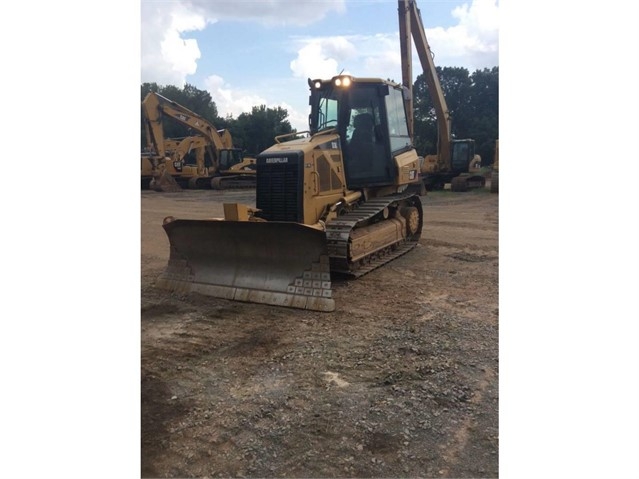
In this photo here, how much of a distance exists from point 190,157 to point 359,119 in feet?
56.0

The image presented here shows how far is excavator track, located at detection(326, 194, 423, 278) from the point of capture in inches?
208

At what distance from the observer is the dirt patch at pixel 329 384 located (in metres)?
2.29

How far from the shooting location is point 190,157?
2177cm

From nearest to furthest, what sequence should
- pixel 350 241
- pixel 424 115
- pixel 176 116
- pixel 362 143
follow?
1. pixel 350 241
2. pixel 362 143
3. pixel 424 115
4. pixel 176 116

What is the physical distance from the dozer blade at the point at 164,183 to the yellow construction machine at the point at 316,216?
550 inches

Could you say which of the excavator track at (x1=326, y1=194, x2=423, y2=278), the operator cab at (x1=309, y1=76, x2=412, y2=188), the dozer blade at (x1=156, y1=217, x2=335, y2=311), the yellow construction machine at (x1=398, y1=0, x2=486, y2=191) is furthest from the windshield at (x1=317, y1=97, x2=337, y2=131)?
the yellow construction machine at (x1=398, y1=0, x2=486, y2=191)

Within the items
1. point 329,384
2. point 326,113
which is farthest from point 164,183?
point 329,384

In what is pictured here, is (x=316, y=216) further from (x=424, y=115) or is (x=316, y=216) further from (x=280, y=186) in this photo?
(x=424, y=115)

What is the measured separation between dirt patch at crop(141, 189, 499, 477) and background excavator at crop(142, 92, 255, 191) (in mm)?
14558

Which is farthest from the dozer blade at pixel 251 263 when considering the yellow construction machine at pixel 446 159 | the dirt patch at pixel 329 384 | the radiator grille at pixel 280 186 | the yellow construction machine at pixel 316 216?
the yellow construction machine at pixel 446 159

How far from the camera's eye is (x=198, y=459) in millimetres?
2299

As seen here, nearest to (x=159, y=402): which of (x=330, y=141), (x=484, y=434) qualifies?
(x=484, y=434)

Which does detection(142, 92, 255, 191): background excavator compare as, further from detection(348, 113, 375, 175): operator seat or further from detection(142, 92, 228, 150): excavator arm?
detection(348, 113, 375, 175): operator seat

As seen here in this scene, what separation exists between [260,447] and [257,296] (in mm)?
2401
